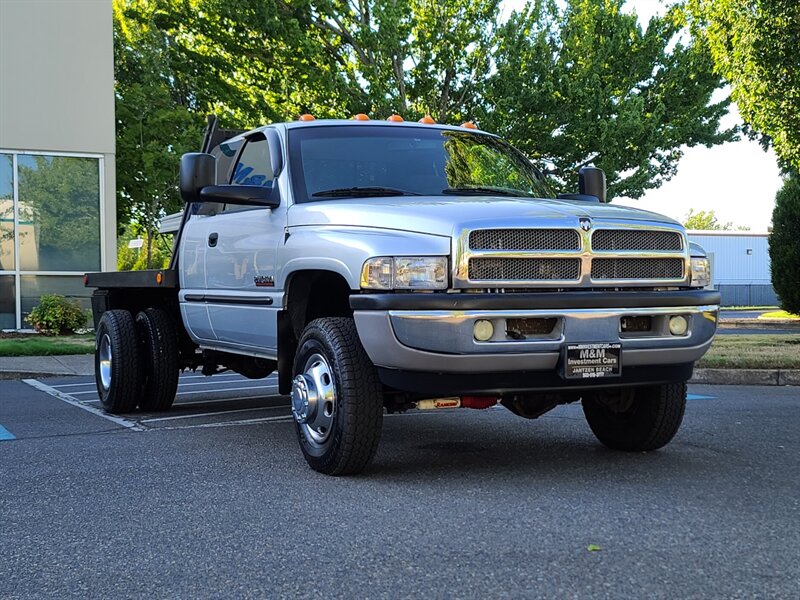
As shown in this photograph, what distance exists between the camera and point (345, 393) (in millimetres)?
5281

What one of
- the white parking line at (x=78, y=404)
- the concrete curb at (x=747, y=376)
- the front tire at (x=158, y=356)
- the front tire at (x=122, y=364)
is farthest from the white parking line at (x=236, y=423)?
the concrete curb at (x=747, y=376)

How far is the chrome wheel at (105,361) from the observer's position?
873 cm

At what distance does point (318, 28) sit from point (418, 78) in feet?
9.17

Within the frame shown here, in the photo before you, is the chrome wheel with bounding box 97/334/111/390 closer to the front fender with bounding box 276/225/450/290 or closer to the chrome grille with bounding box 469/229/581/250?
the front fender with bounding box 276/225/450/290

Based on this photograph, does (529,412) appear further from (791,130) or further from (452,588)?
(791,130)

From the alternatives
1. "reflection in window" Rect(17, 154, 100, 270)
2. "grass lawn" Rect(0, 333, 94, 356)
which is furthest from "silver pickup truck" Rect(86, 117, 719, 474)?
"reflection in window" Rect(17, 154, 100, 270)

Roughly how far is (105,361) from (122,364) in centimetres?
57

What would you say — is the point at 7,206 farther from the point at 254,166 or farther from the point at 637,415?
the point at 637,415

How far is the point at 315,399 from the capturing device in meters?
5.61

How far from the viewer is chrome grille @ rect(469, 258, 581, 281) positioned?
16.7 ft

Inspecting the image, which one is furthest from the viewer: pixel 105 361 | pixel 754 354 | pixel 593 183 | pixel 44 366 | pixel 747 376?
pixel 44 366

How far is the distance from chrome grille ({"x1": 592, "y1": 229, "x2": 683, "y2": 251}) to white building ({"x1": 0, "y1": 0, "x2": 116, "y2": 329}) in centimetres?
1551

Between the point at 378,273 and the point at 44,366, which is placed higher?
the point at 378,273

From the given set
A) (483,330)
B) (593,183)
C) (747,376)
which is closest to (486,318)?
(483,330)
